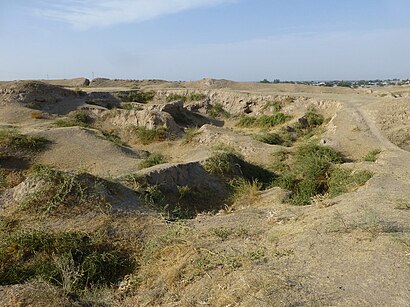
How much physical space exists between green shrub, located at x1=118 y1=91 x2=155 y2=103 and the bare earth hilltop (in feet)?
43.0

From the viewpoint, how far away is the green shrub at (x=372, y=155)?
1243cm

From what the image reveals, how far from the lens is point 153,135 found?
1683 cm

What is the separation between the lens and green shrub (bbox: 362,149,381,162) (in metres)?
12.4

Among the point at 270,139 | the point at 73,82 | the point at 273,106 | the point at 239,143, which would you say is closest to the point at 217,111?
the point at 273,106

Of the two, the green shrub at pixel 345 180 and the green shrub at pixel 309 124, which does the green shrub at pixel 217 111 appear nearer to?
the green shrub at pixel 309 124

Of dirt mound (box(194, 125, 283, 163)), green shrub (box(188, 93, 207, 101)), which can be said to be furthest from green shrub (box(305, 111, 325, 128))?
green shrub (box(188, 93, 207, 101))

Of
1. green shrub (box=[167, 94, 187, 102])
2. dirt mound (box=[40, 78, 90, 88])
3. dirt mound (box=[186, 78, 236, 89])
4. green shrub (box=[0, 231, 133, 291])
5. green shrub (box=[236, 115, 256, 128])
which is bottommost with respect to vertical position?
green shrub (box=[236, 115, 256, 128])

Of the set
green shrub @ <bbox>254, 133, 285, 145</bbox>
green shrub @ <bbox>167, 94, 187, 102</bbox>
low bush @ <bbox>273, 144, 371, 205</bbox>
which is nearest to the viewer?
low bush @ <bbox>273, 144, 371, 205</bbox>

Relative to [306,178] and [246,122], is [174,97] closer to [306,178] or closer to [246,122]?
[246,122]

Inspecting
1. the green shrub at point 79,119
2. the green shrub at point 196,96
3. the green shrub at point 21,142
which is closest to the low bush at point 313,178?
the green shrub at point 21,142

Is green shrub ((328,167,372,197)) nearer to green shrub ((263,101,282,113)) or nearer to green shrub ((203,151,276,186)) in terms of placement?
green shrub ((203,151,276,186))

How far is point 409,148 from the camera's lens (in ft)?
52.3

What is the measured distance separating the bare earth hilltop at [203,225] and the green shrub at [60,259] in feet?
0.06

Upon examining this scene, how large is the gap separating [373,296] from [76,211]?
4.79m
